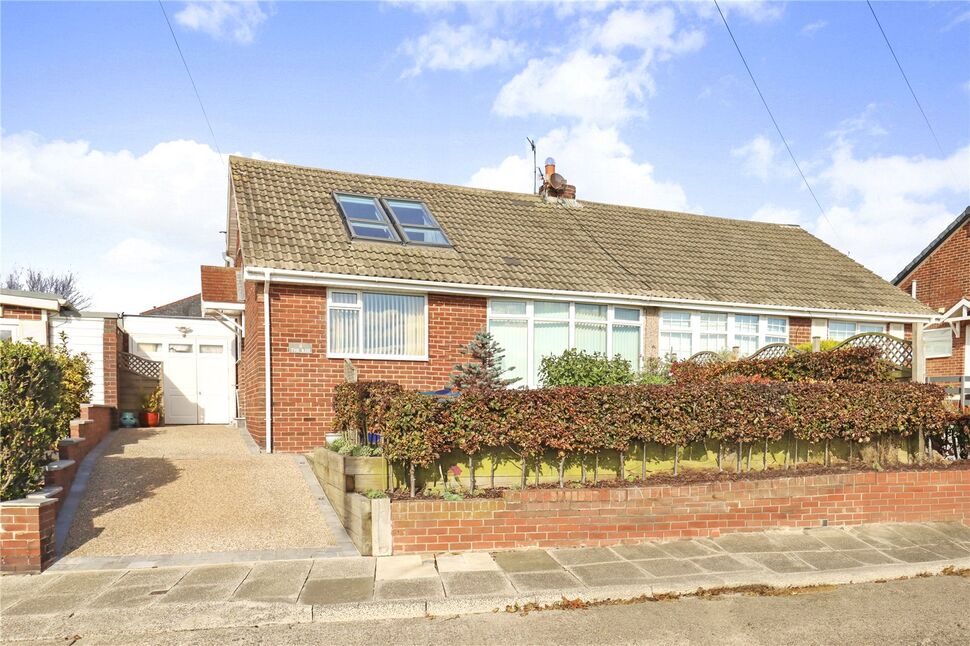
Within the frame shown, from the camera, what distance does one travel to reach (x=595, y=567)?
662 cm

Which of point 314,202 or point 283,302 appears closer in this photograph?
point 283,302

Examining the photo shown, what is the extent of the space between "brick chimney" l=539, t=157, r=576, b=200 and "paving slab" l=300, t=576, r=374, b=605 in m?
13.5

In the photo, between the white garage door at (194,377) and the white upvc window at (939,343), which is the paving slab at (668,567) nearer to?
the white garage door at (194,377)

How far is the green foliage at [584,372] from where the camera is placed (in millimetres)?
10508

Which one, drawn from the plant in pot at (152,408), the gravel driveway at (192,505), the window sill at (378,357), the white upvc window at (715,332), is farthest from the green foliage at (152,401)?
the white upvc window at (715,332)

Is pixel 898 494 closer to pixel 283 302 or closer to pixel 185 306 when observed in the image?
pixel 283 302

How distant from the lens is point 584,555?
700 cm

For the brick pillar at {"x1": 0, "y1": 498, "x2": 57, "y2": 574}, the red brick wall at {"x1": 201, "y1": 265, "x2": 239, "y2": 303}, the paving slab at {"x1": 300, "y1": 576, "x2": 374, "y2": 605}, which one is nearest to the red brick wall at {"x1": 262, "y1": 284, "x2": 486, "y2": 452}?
the red brick wall at {"x1": 201, "y1": 265, "x2": 239, "y2": 303}

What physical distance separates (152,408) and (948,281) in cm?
2298

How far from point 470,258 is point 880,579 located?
8.77 meters

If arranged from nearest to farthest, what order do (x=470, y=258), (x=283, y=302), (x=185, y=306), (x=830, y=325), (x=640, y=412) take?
(x=640, y=412), (x=283, y=302), (x=470, y=258), (x=830, y=325), (x=185, y=306)

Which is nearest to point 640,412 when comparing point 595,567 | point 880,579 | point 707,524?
point 707,524

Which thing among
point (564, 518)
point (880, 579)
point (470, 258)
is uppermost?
point (470, 258)

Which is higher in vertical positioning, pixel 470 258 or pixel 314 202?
pixel 314 202
